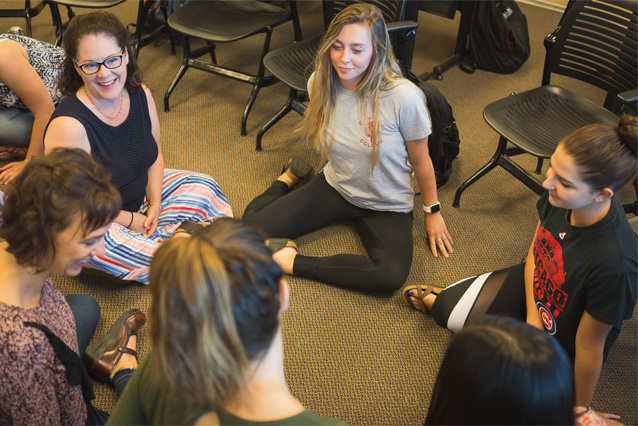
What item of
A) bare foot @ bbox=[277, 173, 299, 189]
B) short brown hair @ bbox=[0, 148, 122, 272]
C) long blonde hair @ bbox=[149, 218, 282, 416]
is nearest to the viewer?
long blonde hair @ bbox=[149, 218, 282, 416]

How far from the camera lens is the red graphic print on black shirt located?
1529 millimetres

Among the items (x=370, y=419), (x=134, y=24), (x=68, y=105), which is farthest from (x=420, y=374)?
(x=134, y=24)

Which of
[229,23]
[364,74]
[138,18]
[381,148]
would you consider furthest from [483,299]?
[138,18]

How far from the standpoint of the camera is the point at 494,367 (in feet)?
2.74

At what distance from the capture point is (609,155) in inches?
53.6

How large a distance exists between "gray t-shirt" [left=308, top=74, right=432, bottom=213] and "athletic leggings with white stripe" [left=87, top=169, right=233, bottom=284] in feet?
1.64

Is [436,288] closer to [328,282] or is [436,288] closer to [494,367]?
[328,282]

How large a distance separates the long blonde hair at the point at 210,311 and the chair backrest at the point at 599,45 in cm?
205

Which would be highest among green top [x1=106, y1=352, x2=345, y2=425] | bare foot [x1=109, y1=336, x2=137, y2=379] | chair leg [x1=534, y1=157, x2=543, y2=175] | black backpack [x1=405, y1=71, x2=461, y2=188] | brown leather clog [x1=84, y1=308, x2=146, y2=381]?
green top [x1=106, y1=352, x2=345, y2=425]

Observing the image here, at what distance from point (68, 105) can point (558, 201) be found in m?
1.54

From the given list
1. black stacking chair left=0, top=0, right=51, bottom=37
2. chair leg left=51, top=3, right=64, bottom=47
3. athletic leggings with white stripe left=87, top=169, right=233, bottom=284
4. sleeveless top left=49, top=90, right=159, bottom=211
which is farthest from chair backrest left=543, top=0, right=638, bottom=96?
black stacking chair left=0, top=0, right=51, bottom=37

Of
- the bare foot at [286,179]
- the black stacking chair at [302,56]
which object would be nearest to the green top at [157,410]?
the bare foot at [286,179]

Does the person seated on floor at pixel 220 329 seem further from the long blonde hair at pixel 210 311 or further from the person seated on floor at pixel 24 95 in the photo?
the person seated on floor at pixel 24 95

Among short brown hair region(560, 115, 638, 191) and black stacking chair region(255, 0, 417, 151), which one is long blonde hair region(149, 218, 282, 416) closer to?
short brown hair region(560, 115, 638, 191)
